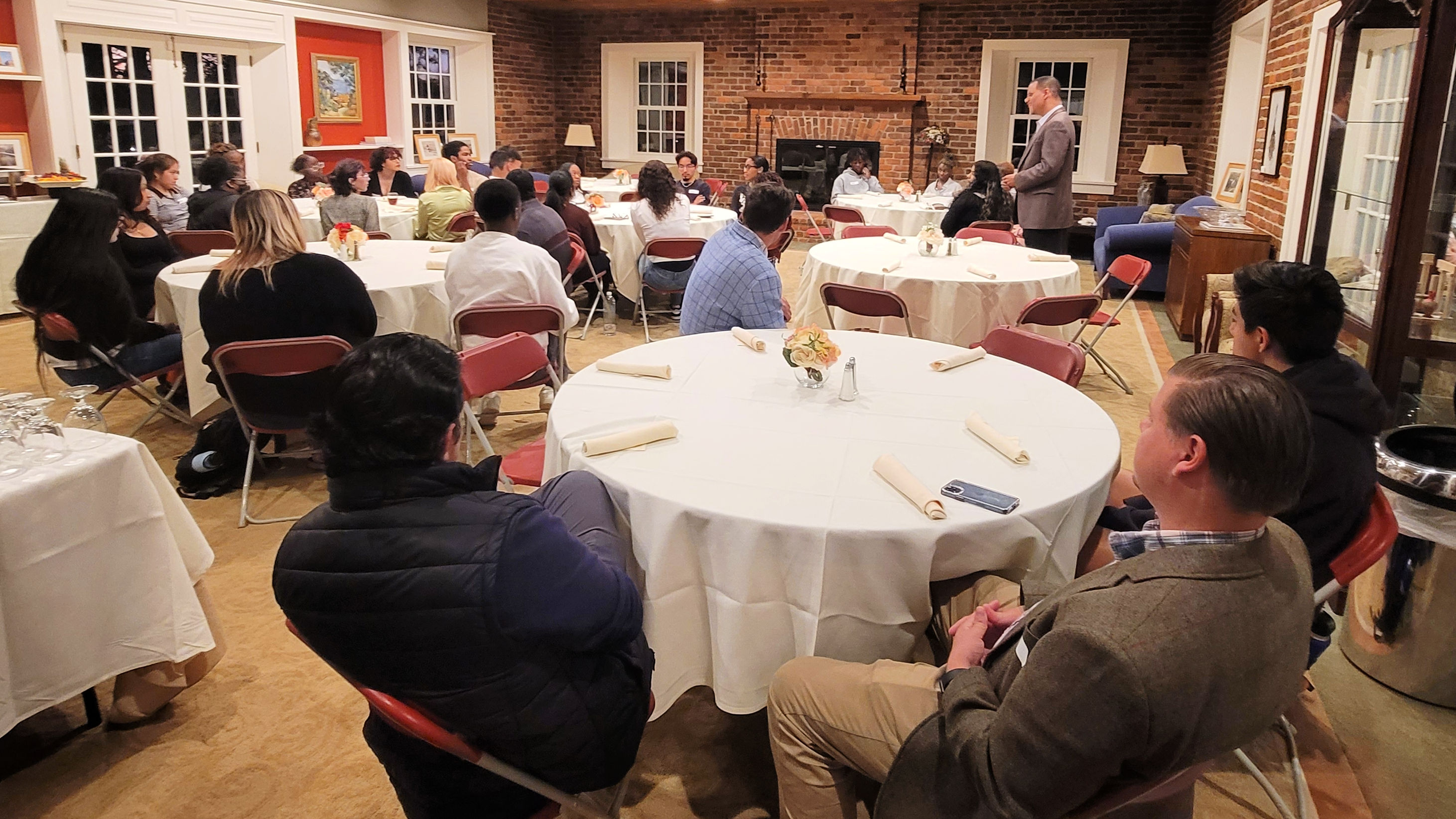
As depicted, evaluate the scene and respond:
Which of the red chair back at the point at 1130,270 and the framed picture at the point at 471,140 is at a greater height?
the framed picture at the point at 471,140

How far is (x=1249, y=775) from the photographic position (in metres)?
2.30

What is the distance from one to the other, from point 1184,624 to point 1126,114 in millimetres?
10953

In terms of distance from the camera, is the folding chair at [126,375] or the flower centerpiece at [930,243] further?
the flower centerpiece at [930,243]

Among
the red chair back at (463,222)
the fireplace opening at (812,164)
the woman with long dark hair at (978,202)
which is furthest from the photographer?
the fireplace opening at (812,164)

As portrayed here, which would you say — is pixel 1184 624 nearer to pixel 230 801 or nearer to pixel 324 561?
pixel 324 561

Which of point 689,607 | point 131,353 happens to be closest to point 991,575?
point 689,607

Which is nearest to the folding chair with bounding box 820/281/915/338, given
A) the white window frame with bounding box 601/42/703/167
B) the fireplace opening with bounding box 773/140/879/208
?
the fireplace opening with bounding box 773/140/879/208

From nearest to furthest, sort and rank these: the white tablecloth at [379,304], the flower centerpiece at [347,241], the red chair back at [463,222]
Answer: the white tablecloth at [379,304] < the flower centerpiece at [347,241] < the red chair back at [463,222]

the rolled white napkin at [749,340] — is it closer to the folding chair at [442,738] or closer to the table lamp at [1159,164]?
the folding chair at [442,738]

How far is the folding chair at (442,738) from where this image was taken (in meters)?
1.40

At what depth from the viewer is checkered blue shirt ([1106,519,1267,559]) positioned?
124cm

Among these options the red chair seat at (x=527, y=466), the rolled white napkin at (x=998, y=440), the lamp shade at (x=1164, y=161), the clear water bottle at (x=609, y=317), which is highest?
the lamp shade at (x=1164, y=161)

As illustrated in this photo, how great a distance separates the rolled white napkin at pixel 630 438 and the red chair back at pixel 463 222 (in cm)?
475

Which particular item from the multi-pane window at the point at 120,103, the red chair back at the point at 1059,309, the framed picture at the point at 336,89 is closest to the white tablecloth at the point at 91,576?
the red chair back at the point at 1059,309
